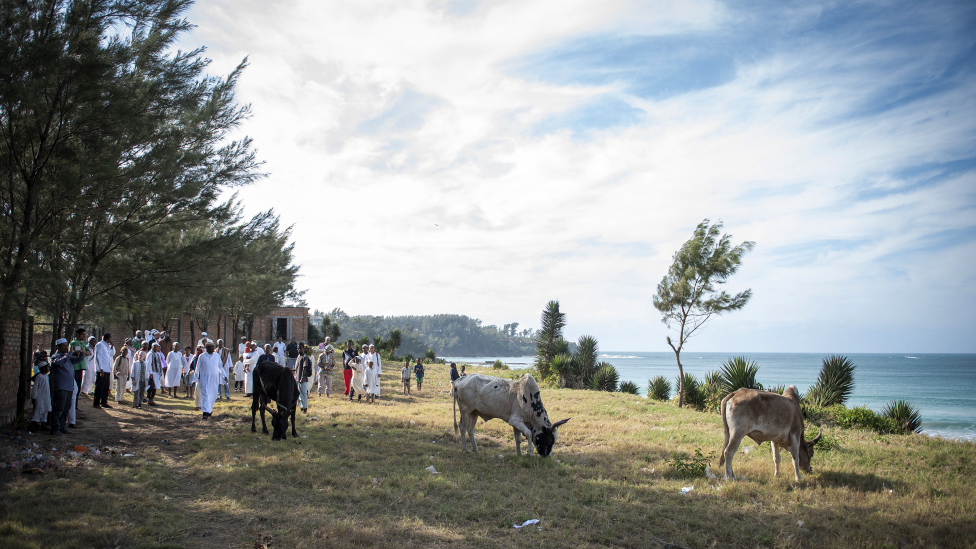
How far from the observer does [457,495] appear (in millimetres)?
6977

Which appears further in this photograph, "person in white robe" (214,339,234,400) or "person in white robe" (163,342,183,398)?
"person in white robe" (163,342,183,398)

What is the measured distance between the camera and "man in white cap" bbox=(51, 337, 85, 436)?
393 inches

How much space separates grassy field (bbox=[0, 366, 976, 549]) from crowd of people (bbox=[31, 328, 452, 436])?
0.91m

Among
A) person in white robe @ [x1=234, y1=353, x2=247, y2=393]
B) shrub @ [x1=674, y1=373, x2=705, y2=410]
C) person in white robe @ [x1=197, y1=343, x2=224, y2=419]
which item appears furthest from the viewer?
person in white robe @ [x1=234, y1=353, x2=247, y2=393]

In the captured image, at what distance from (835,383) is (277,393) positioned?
1580 cm

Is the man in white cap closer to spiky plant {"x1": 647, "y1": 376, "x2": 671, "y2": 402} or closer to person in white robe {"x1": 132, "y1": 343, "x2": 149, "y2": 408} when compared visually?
person in white robe {"x1": 132, "y1": 343, "x2": 149, "y2": 408}

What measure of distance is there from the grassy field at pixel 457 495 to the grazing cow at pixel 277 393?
428mm

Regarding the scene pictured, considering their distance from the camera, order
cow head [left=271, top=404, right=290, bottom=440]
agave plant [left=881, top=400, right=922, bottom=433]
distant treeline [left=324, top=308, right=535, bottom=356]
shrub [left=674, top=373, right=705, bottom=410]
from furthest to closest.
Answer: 1. distant treeline [left=324, top=308, right=535, bottom=356]
2. shrub [left=674, top=373, right=705, bottom=410]
3. agave plant [left=881, top=400, right=922, bottom=433]
4. cow head [left=271, top=404, right=290, bottom=440]

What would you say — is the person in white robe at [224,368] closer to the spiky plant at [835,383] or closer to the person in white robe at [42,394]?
the person in white robe at [42,394]

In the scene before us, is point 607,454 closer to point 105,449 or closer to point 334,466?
point 334,466

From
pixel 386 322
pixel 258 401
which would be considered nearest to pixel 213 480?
pixel 258 401

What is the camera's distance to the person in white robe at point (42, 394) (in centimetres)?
966

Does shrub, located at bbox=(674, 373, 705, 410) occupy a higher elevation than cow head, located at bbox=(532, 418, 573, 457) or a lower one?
lower

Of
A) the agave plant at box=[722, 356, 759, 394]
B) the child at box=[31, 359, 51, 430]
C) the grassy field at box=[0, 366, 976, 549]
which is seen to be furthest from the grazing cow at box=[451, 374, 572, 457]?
the agave plant at box=[722, 356, 759, 394]
